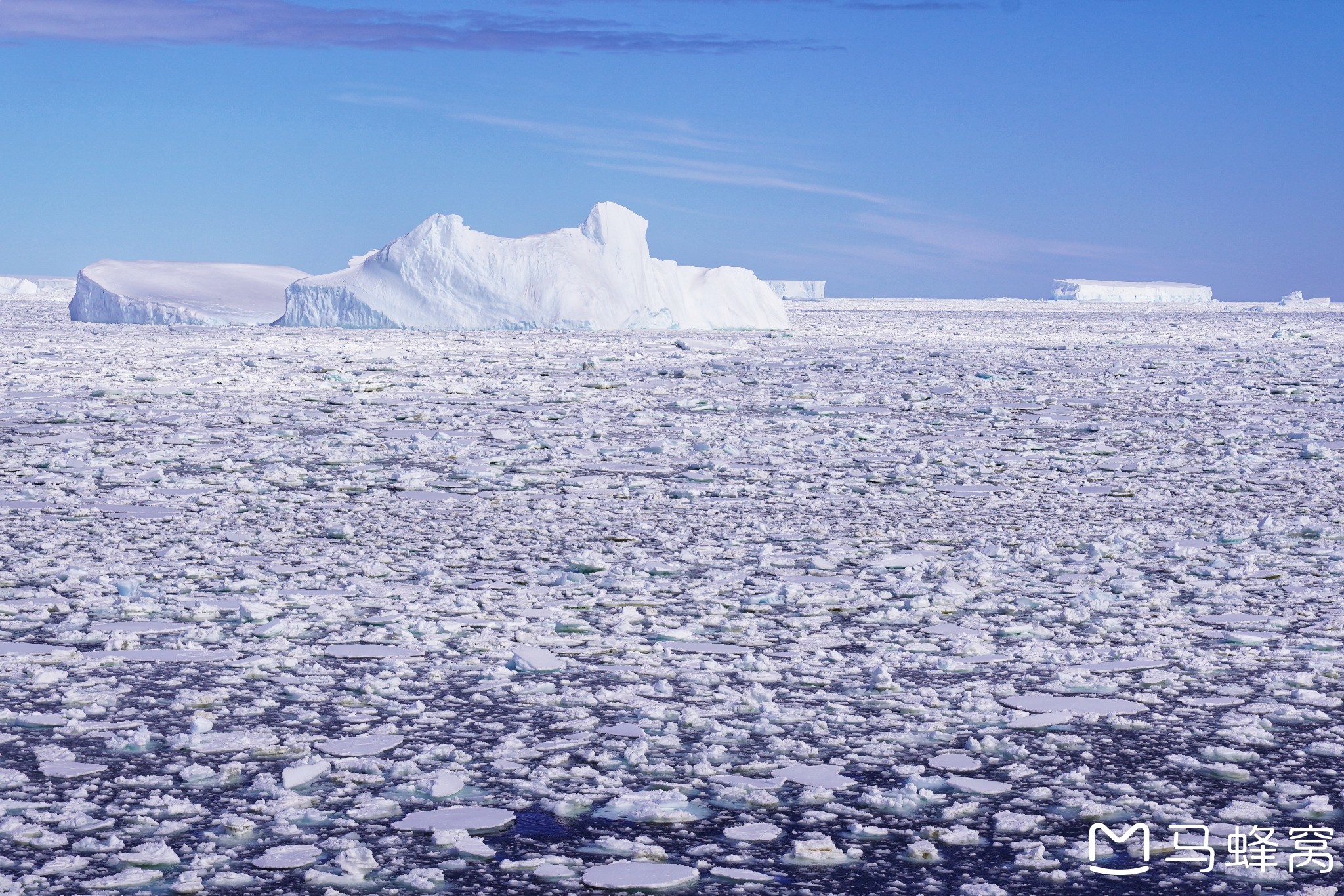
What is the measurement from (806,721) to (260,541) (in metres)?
2.96

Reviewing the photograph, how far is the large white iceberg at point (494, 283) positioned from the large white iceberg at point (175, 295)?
2.74 metres

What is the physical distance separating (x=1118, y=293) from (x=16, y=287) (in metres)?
79.1

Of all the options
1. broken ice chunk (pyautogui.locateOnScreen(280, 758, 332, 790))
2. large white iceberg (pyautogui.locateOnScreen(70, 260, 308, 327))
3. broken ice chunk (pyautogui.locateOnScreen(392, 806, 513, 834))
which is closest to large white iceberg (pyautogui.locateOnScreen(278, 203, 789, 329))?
large white iceberg (pyautogui.locateOnScreen(70, 260, 308, 327))

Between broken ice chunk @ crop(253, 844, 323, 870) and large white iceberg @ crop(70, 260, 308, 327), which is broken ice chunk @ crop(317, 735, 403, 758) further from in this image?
large white iceberg @ crop(70, 260, 308, 327)

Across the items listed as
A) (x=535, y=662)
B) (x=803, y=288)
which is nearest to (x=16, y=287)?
(x=803, y=288)

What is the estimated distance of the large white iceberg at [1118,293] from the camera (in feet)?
346

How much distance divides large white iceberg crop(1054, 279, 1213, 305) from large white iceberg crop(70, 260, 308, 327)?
8167 cm

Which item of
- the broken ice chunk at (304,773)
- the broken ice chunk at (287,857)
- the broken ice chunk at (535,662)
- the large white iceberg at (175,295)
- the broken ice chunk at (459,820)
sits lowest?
the broken ice chunk at (287,857)

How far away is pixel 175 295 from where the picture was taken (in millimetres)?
31984

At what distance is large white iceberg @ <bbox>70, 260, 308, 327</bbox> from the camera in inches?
1221

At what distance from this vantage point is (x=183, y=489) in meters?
6.68

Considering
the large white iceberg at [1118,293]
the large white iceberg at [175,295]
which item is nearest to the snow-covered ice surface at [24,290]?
the large white iceberg at [175,295]

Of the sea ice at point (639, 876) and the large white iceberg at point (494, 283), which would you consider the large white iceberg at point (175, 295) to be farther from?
the sea ice at point (639, 876)

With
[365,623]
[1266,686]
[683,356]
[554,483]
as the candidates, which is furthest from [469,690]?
[683,356]
